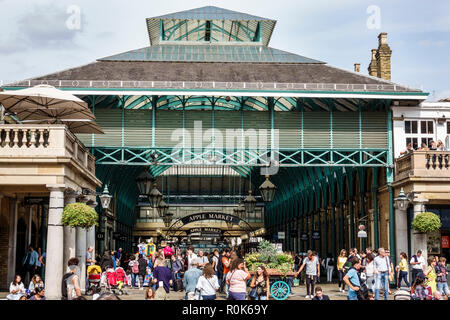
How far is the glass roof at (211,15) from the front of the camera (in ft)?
140

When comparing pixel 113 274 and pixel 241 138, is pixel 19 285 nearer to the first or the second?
pixel 113 274

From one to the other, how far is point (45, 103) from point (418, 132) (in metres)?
16.7

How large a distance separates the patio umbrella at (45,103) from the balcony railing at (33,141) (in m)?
1.20

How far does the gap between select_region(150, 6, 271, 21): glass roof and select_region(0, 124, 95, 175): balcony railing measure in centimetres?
2140

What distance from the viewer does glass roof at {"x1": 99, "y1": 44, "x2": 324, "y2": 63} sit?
36.0 meters

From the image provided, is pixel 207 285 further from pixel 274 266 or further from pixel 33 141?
pixel 33 141

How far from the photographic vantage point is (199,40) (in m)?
43.6

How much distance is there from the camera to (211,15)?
43.4 meters

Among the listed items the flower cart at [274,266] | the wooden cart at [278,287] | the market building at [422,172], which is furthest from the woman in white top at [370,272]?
the market building at [422,172]

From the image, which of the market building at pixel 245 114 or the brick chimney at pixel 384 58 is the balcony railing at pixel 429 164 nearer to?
the market building at pixel 245 114

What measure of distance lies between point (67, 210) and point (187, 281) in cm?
533

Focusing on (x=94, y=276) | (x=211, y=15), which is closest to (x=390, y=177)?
(x=94, y=276)

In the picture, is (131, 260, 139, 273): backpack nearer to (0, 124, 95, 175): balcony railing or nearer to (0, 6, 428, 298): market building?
(0, 6, 428, 298): market building
